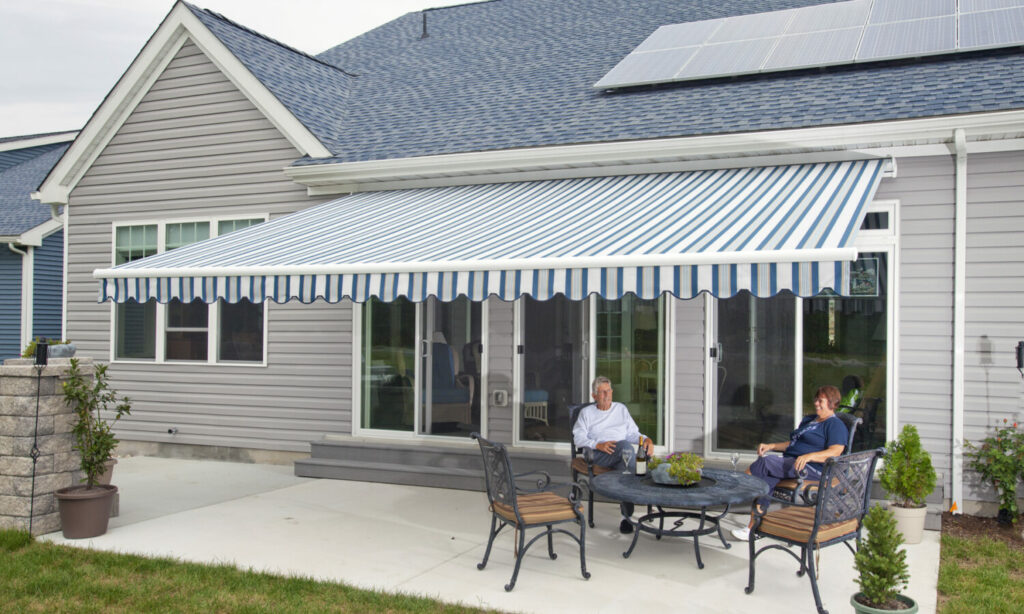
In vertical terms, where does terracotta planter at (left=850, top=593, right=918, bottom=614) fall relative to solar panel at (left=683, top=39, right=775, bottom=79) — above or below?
below

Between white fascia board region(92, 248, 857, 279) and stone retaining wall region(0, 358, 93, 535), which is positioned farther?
stone retaining wall region(0, 358, 93, 535)

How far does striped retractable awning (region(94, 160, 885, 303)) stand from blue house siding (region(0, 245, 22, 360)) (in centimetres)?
1313

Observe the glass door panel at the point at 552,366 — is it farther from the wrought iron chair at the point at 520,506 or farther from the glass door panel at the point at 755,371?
the wrought iron chair at the point at 520,506

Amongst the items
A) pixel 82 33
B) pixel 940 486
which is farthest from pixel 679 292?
pixel 82 33

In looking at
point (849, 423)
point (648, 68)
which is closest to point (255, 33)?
point (648, 68)

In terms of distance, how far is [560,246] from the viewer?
7367mm

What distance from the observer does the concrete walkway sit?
260 inches

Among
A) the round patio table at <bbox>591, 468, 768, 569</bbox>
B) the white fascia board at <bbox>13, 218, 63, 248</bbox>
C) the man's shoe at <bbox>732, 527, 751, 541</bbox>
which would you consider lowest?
the man's shoe at <bbox>732, 527, 751, 541</bbox>

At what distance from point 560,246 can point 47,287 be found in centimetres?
1783

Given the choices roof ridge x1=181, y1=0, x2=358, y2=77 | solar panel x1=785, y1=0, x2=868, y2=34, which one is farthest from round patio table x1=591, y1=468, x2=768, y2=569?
roof ridge x1=181, y1=0, x2=358, y2=77

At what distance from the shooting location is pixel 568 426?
35.1 ft

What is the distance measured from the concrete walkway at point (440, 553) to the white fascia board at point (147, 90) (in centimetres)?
515

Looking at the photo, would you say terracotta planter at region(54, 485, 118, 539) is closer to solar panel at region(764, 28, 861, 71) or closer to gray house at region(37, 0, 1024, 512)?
gray house at region(37, 0, 1024, 512)

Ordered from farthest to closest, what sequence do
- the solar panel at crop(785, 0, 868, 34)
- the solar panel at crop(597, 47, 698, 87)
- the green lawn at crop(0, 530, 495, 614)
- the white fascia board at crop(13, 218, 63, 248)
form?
the white fascia board at crop(13, 218, 63, 248), the solar panel at crop(785, 0, 868, 34), the solar panel at crop(597, 47, 698, 87), the green lawn at crop(0, 530, 495, 614)
